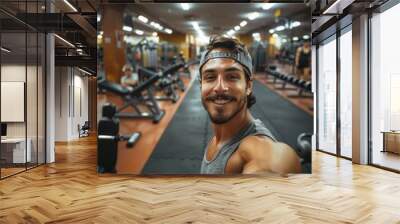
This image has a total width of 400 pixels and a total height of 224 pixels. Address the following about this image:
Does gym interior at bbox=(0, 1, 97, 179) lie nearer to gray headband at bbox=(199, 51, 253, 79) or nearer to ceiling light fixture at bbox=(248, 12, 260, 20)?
gray headband at bbox=(199, 51, 253, 79)

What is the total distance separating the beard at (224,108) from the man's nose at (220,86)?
0.26ft

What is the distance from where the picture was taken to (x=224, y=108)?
5.88 metres

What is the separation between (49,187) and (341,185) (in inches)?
167

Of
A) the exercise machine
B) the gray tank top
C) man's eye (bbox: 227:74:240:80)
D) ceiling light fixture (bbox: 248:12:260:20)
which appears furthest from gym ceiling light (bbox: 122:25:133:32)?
the gray tank top

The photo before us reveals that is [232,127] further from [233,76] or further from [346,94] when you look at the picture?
[346,94]

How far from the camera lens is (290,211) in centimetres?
417

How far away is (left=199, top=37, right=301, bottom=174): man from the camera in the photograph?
586cm

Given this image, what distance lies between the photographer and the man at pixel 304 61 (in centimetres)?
614

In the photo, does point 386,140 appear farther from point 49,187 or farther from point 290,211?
point 49,187

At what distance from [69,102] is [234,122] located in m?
8.75

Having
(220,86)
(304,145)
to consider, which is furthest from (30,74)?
(304,145)

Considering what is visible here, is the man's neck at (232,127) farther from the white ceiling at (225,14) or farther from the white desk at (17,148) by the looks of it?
the white desk at (17,148)

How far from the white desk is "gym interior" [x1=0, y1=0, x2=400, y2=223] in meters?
0.02

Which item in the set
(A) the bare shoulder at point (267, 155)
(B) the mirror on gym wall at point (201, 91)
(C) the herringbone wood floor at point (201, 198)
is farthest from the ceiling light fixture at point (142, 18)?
(C) the herringbone wood floor at point (201, 198)
